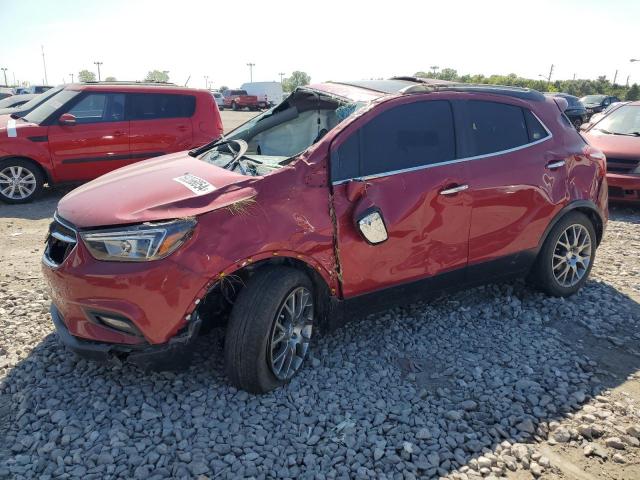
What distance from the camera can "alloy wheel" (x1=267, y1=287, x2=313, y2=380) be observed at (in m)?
3.10

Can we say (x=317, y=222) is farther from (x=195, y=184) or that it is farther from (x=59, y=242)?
(x=59, y=242)

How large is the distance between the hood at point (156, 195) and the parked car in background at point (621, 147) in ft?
21.0

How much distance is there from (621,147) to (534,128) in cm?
449

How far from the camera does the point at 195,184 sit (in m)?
3.11

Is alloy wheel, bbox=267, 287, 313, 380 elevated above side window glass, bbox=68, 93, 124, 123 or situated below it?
below

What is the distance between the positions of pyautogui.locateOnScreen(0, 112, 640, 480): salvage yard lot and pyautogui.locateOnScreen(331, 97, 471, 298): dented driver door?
1.85 feet

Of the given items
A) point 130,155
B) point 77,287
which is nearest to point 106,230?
point 77,287

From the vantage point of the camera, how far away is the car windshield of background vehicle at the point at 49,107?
794 cm

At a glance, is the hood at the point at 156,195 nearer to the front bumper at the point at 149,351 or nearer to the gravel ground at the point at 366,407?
the front bumper at the point at 149,351

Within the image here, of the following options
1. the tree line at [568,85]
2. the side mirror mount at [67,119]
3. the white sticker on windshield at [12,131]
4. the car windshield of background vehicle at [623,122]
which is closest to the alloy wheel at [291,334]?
the side mirror mount at [67,119]

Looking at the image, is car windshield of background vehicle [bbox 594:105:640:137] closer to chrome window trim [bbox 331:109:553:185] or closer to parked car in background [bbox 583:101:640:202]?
parked car in background [bbox 583:101:640:202]

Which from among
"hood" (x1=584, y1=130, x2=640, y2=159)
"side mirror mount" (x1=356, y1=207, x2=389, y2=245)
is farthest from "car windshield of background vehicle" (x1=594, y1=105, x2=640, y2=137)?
"side mirror mount" (x1=356, y1=207, x2=389, y2=245)

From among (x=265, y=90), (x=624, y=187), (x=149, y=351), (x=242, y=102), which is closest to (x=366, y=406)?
(x=149, y=351)

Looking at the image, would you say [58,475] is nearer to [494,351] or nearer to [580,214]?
[494,351]
